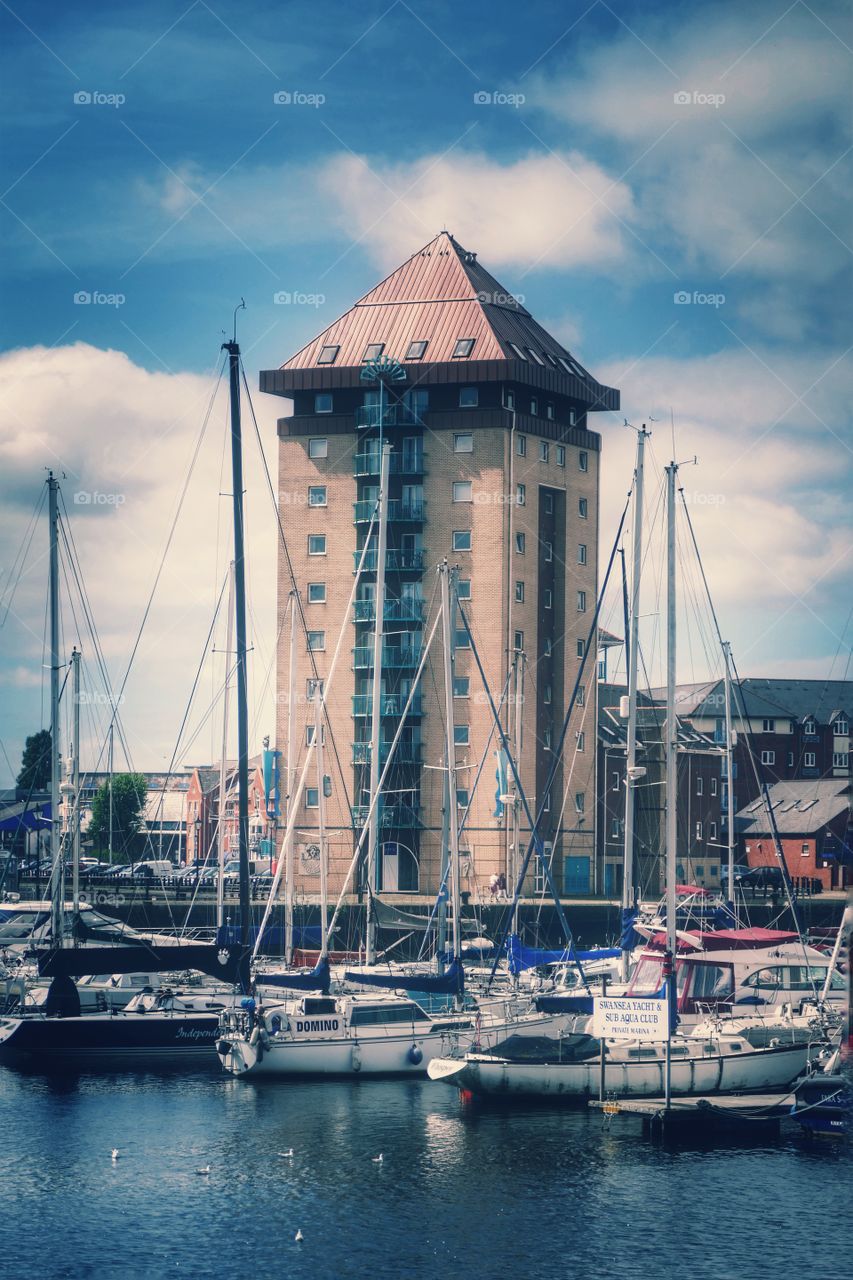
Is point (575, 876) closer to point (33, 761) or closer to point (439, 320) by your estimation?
point (439, 320)

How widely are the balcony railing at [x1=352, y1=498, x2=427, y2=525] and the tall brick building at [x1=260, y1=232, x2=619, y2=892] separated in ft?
0.39

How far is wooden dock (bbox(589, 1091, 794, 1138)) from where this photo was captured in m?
44.5

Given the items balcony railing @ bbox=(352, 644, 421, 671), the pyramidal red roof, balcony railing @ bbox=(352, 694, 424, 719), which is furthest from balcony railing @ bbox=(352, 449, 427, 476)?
balcony railing @ bbox=(352, 694, 424, 719)

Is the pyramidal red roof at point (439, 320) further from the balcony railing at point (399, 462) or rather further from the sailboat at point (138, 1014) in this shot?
the sailboat at point (138, 1014)

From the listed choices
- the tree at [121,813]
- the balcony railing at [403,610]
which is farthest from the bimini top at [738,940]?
the tree at [121,813]

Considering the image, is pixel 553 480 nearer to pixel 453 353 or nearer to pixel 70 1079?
pixel 453 353

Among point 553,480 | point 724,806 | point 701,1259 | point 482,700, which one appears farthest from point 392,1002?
point 724,806

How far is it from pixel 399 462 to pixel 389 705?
48.9 feet

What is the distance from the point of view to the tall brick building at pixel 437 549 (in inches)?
4011

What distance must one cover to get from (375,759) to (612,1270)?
93.2 feet

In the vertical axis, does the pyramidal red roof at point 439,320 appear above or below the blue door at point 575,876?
above

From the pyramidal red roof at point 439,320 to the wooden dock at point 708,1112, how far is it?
62883 mm

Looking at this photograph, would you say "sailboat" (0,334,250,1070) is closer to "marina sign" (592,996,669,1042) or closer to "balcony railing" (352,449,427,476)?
"marina sign" (592,996,669,1042)

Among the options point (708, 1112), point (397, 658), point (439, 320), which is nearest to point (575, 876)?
point (397, 658)
